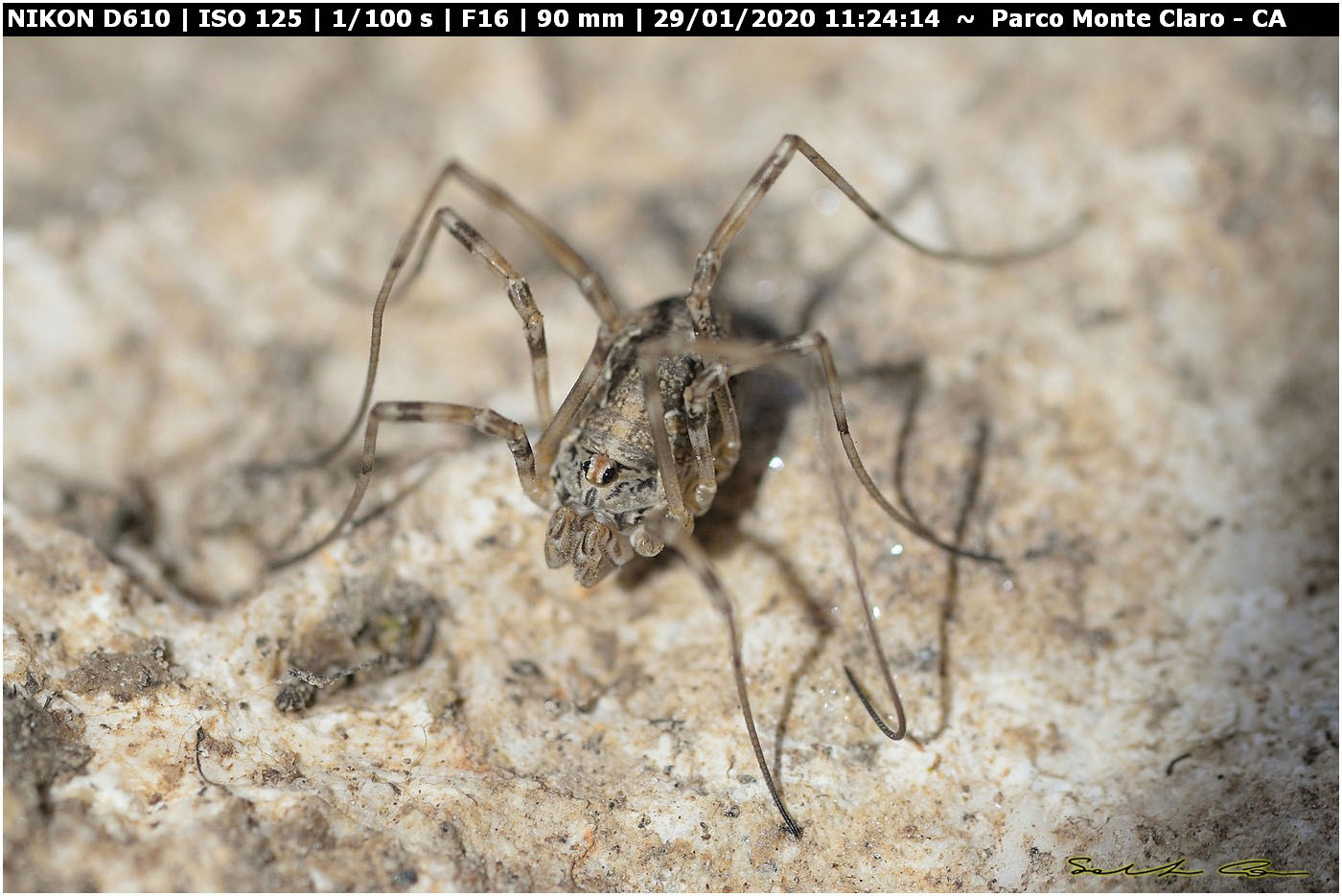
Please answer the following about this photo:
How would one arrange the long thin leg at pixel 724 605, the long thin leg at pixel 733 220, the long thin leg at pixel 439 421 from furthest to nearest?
1. the long thin leg at pixel 733 220
2. the long thin leg at pixel 439 421
3. the long thin leg at pixel 724 605

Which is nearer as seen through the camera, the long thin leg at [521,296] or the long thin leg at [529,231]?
the long thin leg at [529,231]

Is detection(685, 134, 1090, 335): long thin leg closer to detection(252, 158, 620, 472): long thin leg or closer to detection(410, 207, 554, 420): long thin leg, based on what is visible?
detection(252, 158, 620, 472): long thin leg

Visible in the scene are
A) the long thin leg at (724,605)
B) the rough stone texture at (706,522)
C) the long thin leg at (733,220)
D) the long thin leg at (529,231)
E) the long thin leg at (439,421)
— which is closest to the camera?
the long thin leg at (724,605)

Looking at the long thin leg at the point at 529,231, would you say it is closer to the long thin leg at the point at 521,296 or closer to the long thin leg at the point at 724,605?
the long thin leg at the point at 521,296

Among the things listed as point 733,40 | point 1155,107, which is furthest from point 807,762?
point 733,40
